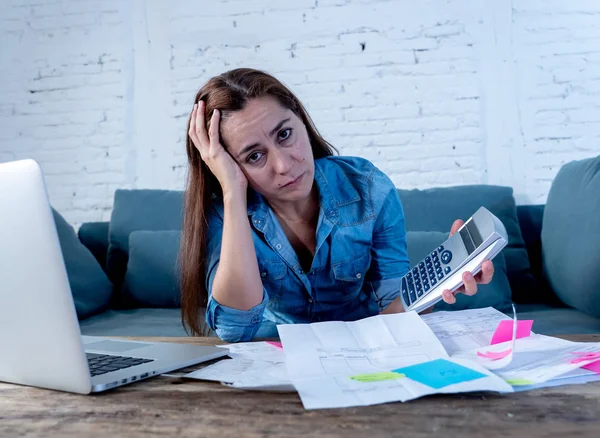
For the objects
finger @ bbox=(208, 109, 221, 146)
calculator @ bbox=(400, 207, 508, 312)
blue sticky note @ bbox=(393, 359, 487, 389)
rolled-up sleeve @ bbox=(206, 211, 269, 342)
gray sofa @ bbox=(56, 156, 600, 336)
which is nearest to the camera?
blue sticky note @ bbox=(393, 359, 487, 389)

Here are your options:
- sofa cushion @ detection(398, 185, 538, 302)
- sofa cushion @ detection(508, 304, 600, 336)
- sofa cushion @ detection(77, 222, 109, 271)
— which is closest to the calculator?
sofa cushion @ detection(508, 304, 600, 336)

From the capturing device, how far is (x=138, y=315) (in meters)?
2.13

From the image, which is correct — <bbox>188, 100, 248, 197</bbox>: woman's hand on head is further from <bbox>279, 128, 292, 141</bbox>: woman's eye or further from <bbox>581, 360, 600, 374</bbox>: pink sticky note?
<bbox>581, 360, 600, 374</bbox>: pink sticky note

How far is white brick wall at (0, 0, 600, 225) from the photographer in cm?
251

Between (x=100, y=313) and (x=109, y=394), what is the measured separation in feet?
5.41

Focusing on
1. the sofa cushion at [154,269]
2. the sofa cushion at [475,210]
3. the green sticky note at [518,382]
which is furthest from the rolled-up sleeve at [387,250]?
the sofa cushion at [154,269]

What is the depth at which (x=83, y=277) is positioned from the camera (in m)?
2.13

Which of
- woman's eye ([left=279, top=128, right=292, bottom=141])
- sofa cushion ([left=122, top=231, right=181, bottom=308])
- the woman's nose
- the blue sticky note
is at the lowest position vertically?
sofa cushion ([left=122, top=231, right=181, bottom=308])

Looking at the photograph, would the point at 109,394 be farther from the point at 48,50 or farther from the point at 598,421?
the point at 48,50

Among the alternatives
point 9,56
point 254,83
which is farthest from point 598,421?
point 9,56

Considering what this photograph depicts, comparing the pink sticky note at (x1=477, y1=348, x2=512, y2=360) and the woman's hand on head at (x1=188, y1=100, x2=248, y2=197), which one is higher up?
the woman's hand on head at (x1=188, y1=100, x2=248, y2=197)

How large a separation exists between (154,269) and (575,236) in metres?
1.38

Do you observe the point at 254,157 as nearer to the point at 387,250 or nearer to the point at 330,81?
the point at 387,250

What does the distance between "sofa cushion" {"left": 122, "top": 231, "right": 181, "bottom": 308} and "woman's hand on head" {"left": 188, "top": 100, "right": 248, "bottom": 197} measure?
0.97 meters
